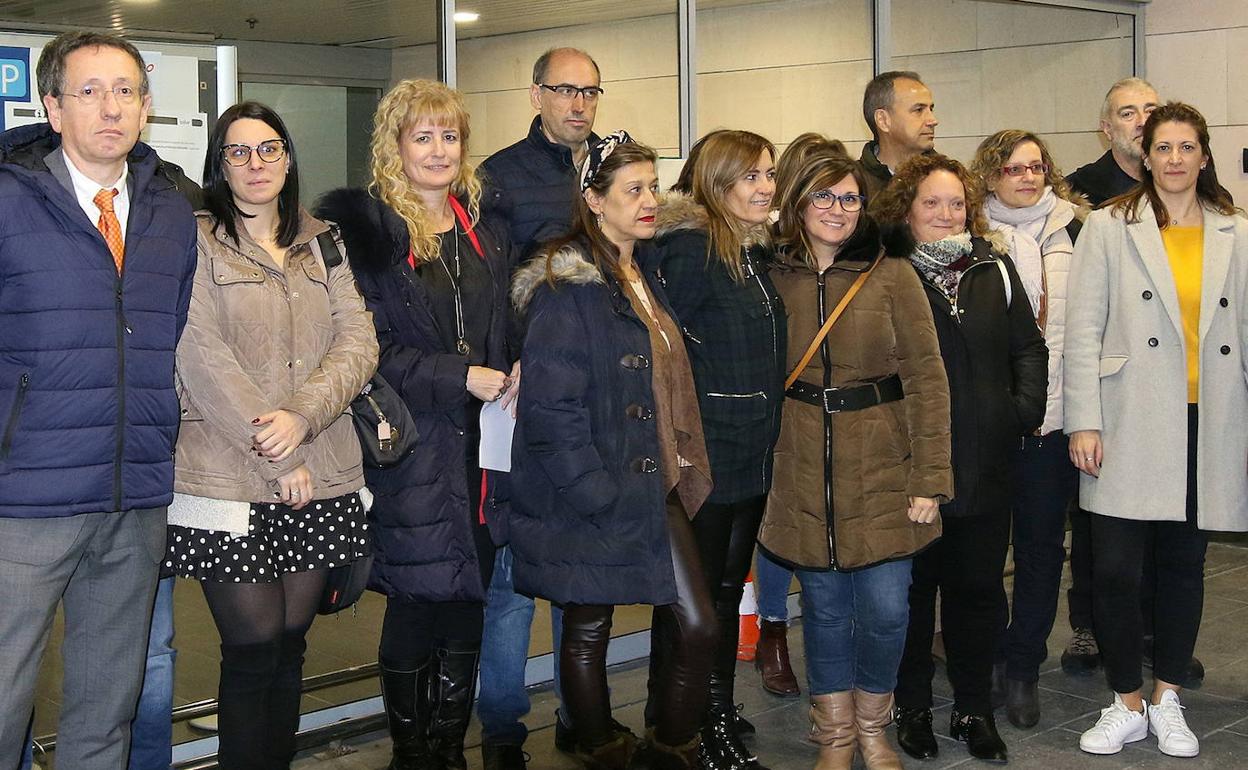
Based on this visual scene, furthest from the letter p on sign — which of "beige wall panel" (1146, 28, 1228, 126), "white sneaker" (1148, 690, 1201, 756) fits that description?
"beige wall panel" (1146, 28, 1228, 126)

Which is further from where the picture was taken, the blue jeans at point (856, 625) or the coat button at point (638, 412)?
the blue jeans at point (856, 625)

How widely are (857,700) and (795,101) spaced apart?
9.95 ft

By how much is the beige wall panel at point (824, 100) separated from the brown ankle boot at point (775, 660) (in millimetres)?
2230

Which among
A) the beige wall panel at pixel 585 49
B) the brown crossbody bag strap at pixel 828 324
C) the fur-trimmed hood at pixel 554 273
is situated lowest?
the brown crossbody bag strap at pixel 828 324

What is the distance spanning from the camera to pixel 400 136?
3840mm

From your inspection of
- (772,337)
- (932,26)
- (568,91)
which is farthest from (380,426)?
(932,26)

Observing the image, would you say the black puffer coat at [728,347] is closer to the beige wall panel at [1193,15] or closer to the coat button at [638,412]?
the coat button at [638,412]

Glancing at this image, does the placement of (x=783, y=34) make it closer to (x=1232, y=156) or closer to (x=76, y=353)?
(x=1232, y=156)

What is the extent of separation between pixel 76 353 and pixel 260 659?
0.84 meters

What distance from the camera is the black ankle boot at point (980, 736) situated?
172 inches

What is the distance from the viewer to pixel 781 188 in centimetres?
413

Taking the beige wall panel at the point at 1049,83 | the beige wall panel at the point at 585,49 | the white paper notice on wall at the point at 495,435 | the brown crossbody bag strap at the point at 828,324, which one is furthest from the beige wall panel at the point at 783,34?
the white paper notice on wall at the point at 495,435

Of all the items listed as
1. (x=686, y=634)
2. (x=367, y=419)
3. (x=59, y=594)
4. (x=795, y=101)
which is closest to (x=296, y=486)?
(x=367, y=419)

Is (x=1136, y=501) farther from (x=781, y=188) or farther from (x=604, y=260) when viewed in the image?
(x=604, y=260)
